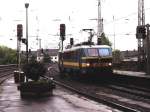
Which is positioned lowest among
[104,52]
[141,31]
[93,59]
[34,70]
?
[34,70]

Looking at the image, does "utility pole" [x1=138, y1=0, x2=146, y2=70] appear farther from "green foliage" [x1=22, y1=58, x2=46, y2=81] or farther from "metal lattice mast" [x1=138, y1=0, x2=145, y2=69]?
"green foliage" [x1=22, y1=58, x2=46, y2=81]

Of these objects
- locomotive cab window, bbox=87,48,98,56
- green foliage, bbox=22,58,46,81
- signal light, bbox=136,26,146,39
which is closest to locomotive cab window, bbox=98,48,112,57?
locomotive cab window, bbox=87,48,98,56

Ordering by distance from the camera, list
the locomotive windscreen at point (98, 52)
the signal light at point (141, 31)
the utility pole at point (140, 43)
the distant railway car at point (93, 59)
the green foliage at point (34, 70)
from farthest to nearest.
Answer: the utility pole at point (140, 43), the locomotive windscreen at point (98, 52), the signal light at point (141, 31), the distant railway car at point (93, 59), the green foliage at point (34, 70)

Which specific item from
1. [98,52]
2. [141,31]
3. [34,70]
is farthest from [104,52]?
[34,70]

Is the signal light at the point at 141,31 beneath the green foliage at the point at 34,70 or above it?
above

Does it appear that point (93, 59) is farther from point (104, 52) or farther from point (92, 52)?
point (104, 52)

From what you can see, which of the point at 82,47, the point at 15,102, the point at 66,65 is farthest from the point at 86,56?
the point at 15,102

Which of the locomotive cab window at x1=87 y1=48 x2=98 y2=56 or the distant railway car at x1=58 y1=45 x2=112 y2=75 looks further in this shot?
the locomotive cab window at x1=87 y1=48 x2=98 y2=56

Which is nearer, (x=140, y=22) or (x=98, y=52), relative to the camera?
(x=98, y=52)

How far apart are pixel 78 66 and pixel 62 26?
32.9 feet

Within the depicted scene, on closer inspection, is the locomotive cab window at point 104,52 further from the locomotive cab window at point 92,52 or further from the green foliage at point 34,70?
the green foliage at point 34,70

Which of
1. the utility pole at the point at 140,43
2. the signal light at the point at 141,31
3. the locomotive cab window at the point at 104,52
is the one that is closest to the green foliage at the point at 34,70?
the locomotive cab window at the point at 104,52

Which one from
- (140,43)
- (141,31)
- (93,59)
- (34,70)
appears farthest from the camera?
(140,43)

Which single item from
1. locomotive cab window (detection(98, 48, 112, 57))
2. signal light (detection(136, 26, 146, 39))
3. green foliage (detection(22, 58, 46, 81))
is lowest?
green foliage (detection(22, 58, 46, 81))
